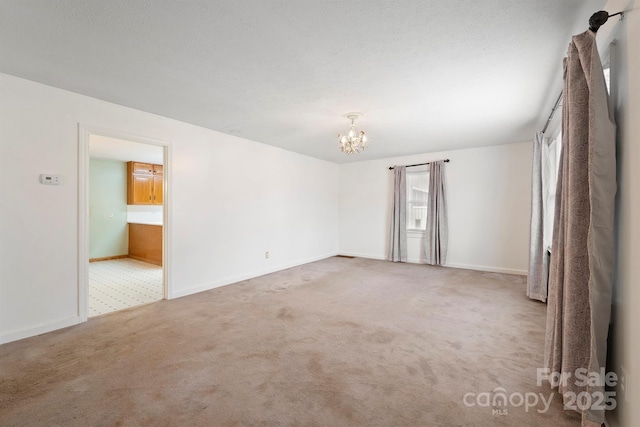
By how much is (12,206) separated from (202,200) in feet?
6.10

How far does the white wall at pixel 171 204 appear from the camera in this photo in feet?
8.18

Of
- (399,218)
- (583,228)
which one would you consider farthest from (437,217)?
(583,228)

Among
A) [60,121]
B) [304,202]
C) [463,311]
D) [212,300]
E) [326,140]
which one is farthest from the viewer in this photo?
[304,202]

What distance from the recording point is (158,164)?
7.10m

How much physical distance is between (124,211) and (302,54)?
6687 mm

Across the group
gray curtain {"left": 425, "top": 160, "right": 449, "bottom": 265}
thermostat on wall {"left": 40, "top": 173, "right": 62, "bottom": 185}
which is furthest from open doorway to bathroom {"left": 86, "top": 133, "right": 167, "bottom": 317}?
gray curtain {"left": 425, "top": 160, "right": 449, "bottom": 265}

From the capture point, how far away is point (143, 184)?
6.88m

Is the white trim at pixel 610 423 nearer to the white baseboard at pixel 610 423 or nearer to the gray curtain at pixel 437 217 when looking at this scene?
the white baseboard at pixel 610 423

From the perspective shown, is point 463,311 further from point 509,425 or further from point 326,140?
point 326,140

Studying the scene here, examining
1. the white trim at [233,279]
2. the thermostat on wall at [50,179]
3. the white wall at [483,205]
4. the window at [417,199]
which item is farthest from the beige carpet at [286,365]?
the window at [417,199]

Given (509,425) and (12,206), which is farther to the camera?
(12,206)

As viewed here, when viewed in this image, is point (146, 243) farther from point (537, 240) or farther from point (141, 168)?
point (537, 240)

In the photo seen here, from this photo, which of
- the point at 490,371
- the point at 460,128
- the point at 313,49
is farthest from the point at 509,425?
the point at 460,128

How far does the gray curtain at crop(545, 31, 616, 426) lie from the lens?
4.31 feet
